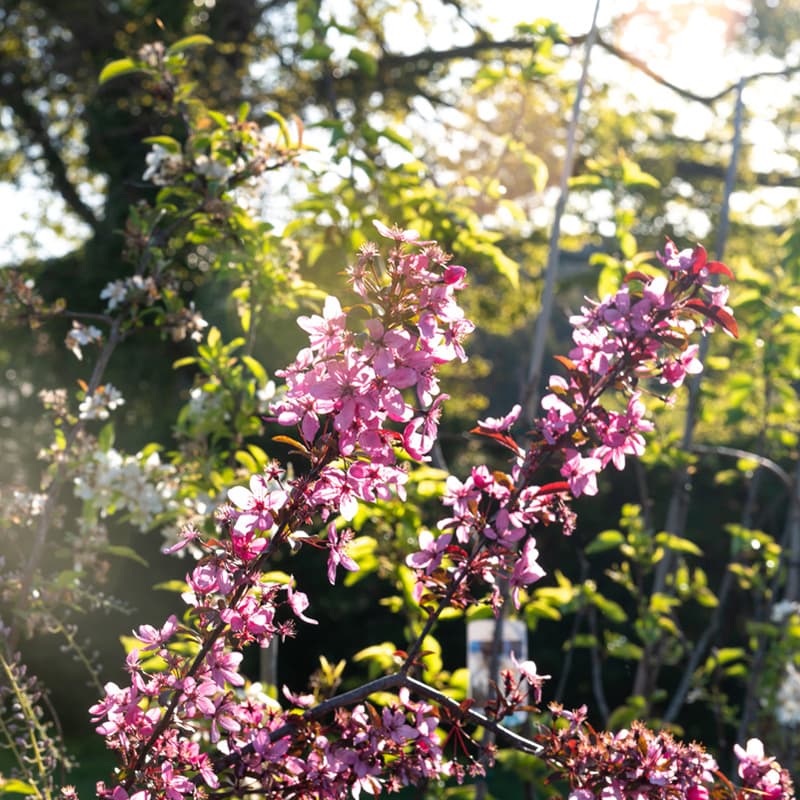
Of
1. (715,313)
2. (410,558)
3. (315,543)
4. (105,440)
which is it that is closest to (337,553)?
A: (315,543)

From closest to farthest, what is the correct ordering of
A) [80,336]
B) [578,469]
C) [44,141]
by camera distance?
[578,469]
[80,336]
[44,141]

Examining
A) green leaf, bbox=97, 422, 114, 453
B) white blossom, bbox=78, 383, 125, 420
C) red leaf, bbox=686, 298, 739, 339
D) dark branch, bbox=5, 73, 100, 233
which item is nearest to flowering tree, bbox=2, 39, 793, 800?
red leaf, bbox=686, 298, 739, 339

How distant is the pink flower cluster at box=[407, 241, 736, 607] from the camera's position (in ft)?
5.28

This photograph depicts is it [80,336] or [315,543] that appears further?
[80,336]

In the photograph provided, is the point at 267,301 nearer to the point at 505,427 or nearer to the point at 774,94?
the point at 505,427

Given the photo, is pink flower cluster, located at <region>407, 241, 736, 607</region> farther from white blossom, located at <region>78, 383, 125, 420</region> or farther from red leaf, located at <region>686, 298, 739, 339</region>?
white blossom, located at <region>78, 383, 125, 420</region>

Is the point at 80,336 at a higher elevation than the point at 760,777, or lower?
higher

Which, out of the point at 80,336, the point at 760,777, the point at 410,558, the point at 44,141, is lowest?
the point at 760,777

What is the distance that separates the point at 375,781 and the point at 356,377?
2.30 ft

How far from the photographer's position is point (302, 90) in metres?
8.30

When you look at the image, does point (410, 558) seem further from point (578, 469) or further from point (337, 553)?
point (578, 469)

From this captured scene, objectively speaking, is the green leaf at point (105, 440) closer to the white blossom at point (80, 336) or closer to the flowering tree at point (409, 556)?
the white blossom at point (80, 336)

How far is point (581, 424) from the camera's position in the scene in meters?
1.66

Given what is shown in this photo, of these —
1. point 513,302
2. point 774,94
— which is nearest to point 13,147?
point 513,302
